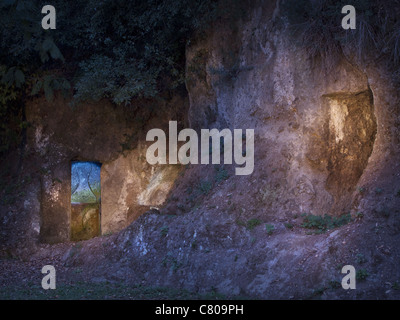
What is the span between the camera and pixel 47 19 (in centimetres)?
1305

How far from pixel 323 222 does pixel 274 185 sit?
1448 mm

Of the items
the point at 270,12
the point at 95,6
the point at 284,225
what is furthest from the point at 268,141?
the point at 95,6

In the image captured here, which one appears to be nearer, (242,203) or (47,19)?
(242,203)

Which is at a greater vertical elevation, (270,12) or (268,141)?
(270,12)

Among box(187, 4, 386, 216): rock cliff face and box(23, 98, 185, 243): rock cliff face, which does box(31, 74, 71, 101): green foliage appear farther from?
box(187, 4, 386, 216): rock cliff face

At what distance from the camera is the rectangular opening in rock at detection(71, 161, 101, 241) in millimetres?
19500

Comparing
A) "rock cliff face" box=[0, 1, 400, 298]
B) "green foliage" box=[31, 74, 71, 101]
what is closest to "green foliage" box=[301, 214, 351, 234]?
"rock cliff face" box=[0, 1, 400, 298]

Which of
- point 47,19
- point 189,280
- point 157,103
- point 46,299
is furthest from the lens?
point 157,103

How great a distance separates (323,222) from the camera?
28.6 feet

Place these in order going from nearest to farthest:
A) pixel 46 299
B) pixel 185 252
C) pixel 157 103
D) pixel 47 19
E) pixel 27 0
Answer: pixel 27 0 → pixel 46 299 → pixel 185 252 → pixel 47 19 → pixel 157 103

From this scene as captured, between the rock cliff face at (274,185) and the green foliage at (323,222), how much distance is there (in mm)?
194

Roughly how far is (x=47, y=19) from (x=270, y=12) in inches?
250

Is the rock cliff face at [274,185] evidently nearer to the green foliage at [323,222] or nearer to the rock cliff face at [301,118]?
the rock cliff face at [301,118]

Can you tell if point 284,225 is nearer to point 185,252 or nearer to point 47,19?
point 185,252
